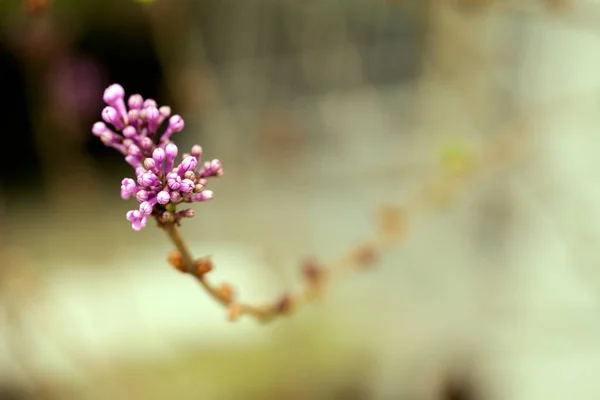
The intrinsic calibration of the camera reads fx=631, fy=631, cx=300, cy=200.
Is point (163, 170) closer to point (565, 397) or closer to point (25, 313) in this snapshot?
point (25, 313)

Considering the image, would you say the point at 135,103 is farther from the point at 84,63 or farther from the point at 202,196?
the point at 84,63

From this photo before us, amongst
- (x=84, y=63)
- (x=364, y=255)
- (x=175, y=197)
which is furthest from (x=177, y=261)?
(x=84, y=63)

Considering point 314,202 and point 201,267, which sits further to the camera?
point 314,202

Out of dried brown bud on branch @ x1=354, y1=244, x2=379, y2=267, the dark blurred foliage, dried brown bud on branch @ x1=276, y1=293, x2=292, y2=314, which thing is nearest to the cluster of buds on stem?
dried brown bud on branch @ x1=276, y1=293, x2=292, y2=314

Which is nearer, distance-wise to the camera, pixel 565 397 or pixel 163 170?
pixel 163 170

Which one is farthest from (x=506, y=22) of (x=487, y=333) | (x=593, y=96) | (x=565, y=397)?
(x=565, y=397)

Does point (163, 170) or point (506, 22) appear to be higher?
point (506, 22)
